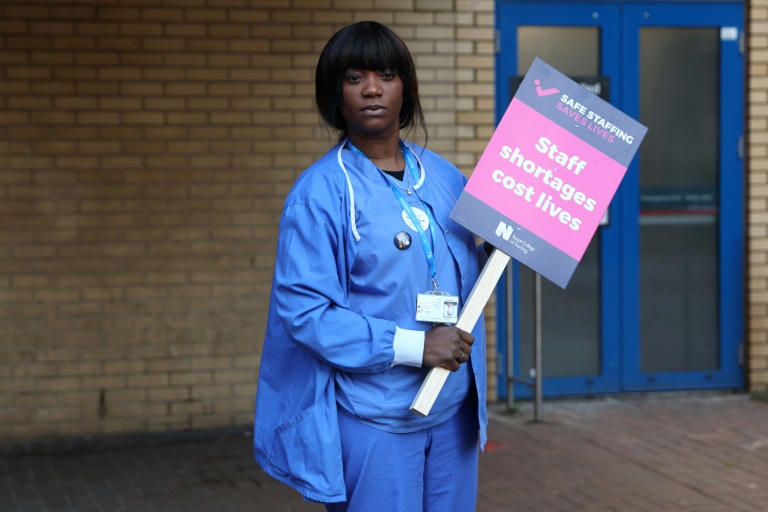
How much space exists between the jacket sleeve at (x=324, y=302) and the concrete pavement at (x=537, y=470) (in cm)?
259

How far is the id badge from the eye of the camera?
9.14 feet

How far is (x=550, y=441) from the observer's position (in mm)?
6262

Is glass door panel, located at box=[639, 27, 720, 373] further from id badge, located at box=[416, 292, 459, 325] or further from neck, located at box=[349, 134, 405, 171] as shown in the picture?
id badge, located at box=[416, 292, 459, 325]

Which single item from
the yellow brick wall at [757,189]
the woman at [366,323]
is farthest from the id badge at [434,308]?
the yellow brick wall at [757,189]

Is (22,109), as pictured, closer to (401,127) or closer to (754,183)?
(401,127)

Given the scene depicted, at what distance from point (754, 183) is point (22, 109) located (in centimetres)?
462

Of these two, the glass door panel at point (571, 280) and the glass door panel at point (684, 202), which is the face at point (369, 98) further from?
the glass door panel at point (684, 202)

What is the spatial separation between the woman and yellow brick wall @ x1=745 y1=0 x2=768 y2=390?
485 cm

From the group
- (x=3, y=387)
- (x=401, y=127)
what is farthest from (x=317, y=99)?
(x=3, y=387)

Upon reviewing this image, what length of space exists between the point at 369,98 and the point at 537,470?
10.9ft

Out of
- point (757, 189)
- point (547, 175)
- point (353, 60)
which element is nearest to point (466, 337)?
point (547, 175)

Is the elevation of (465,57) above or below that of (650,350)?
above

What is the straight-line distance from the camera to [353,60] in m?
2.84

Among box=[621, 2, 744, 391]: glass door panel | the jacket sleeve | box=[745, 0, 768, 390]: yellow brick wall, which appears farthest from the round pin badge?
box=[745, 0, 768, 390]: yellow brick wall
